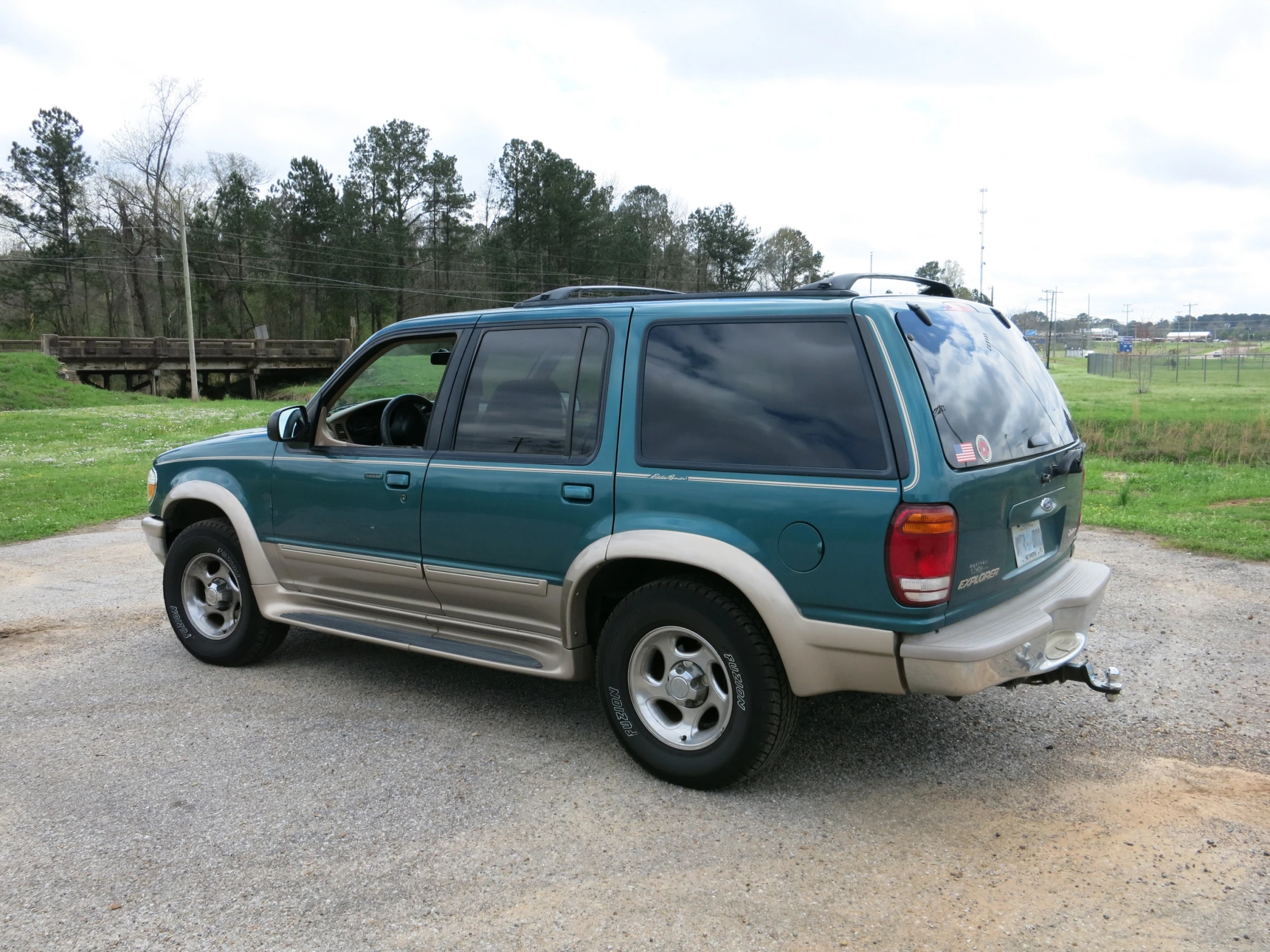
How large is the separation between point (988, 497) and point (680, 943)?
186 centimetres

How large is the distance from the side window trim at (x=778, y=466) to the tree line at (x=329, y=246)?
48.9 metres

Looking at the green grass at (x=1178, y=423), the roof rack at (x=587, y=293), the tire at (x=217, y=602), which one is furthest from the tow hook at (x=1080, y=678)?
the green grass at (x=1178, y=423)

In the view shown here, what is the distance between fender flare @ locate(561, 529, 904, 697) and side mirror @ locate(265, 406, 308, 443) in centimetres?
220

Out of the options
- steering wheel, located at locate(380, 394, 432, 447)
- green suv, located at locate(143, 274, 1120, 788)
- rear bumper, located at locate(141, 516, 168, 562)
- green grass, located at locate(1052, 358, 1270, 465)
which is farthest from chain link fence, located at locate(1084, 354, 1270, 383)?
rear bumper, located at locate(141, 516, 168, 562)

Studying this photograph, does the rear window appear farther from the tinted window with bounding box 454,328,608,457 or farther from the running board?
the running board

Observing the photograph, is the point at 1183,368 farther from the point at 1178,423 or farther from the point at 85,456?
the point at 85,456

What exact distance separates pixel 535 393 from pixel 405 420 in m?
1.10

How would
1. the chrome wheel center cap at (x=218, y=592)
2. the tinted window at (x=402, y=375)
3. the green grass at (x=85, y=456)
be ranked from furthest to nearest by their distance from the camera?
the green grass at (x=85, y=456), the chrome wheel center cap at (x=218, y=592), the tinted window at (x=402, y=375)

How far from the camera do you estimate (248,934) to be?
293 cm

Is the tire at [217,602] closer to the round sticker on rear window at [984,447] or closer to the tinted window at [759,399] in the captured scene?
the tinted window at [759,399]

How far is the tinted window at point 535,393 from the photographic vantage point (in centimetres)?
414

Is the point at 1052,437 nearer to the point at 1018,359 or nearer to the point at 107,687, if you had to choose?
the point at 1018,359

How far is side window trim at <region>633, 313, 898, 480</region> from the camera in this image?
→ 3.36m

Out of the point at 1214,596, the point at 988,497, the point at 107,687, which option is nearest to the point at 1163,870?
the point at 988,497
